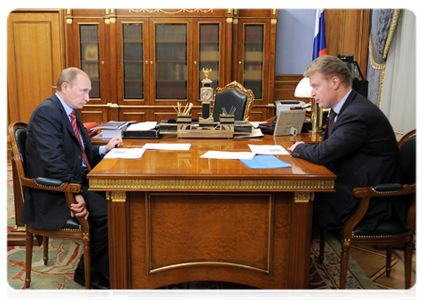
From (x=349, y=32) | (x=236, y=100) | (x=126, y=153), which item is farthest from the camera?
(x=349, y=32)

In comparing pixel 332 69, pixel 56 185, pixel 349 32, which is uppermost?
pixel 349 32

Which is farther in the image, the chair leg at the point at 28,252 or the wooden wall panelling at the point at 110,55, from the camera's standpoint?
the wooden wall panelling at the point at 110,55

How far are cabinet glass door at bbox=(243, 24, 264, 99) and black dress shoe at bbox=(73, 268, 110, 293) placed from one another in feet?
12.2

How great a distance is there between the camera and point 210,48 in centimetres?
513

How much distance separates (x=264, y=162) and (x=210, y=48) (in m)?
3.55

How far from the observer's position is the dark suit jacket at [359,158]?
6.05ft

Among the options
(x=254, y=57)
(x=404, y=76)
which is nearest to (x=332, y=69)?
(x=404, y=76)

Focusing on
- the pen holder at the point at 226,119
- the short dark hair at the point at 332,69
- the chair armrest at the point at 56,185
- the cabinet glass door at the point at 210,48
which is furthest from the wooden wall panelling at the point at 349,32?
the chair armrest at the point at 56,185

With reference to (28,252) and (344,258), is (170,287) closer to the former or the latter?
(28,252)

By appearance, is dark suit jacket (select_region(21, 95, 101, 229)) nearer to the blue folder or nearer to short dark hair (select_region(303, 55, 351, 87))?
the blue folder

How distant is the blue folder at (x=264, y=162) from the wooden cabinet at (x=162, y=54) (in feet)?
10.9

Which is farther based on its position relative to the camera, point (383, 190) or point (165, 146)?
point (165, 146)

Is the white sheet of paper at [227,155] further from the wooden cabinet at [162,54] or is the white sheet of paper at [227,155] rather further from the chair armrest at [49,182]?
the wooden cabinet at [162,54]

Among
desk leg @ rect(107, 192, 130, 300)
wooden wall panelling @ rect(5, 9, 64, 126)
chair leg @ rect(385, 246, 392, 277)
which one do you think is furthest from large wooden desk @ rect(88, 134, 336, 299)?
wooden wall panelling @ rect(5, 9, 64, 126)
